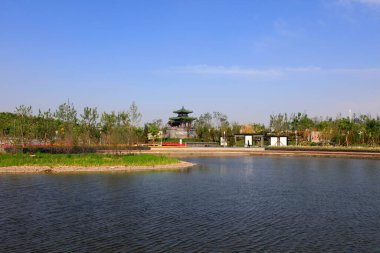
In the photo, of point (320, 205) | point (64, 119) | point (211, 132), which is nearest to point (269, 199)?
point (320, 205)

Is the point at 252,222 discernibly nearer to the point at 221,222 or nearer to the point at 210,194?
the point at 221,222

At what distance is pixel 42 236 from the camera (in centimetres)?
1384

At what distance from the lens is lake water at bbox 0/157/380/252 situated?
43.4 ft

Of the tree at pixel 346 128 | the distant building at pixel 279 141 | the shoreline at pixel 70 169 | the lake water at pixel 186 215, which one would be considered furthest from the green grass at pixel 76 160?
the tree at pixel 346 128

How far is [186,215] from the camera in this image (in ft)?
57.5

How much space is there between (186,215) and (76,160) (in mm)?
23306

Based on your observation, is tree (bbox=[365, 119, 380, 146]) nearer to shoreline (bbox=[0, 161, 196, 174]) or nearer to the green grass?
the green grass

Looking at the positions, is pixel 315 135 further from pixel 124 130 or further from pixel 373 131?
pixel 124 130

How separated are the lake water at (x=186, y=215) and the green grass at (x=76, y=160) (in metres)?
6.98

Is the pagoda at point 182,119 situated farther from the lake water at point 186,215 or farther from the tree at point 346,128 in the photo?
the lake water at point 186,215

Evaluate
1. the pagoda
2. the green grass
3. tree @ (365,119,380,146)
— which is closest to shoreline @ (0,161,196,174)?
the green grass

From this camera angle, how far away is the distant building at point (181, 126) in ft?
340

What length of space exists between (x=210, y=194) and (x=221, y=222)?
7.22 metres

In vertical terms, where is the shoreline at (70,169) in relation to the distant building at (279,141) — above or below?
below
